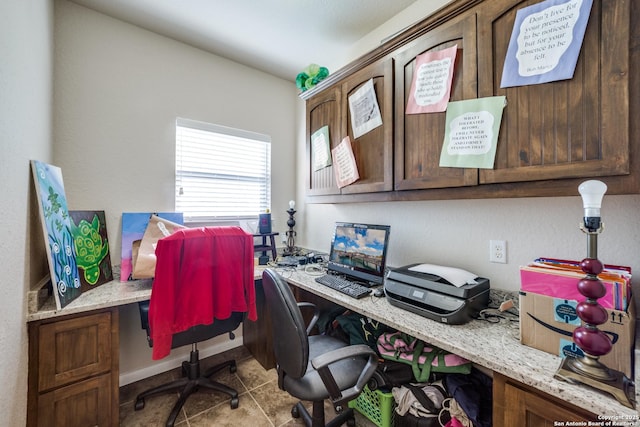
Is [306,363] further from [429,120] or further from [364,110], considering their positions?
[364,110]

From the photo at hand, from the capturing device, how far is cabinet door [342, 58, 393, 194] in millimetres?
1515

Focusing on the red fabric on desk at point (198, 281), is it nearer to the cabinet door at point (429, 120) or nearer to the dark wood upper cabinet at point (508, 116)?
the dark wood upper cabinet at point (508, 116)

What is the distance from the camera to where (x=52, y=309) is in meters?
1.25

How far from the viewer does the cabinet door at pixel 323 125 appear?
6.20 feet

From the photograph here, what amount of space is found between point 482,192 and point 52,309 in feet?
6.83

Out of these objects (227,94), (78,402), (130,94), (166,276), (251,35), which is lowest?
(78,402)

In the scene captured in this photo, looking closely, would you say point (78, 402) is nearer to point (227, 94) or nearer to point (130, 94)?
point (130, 94)

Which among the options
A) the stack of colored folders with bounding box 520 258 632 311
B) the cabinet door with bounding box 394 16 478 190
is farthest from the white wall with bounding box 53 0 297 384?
the stack of colored folders with bounding box 520 258 632 311

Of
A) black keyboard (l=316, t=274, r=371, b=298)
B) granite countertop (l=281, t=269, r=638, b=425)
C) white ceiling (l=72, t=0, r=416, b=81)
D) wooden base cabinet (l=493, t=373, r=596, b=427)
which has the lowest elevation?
wooden base cabinet (l=493, t=373, r=596, b=427)

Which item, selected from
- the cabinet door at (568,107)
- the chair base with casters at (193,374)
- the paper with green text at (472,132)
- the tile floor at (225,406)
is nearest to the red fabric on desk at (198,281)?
the chair base with casters at (193,374)

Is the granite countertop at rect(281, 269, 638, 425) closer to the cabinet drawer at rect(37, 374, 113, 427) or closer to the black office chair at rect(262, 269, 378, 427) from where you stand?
the black office chair at rect(262, 269, 378, 427)

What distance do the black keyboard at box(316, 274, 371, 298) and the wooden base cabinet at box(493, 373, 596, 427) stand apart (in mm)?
714

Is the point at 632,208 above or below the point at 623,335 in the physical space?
above

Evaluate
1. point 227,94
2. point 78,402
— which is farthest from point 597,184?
point 227,94
